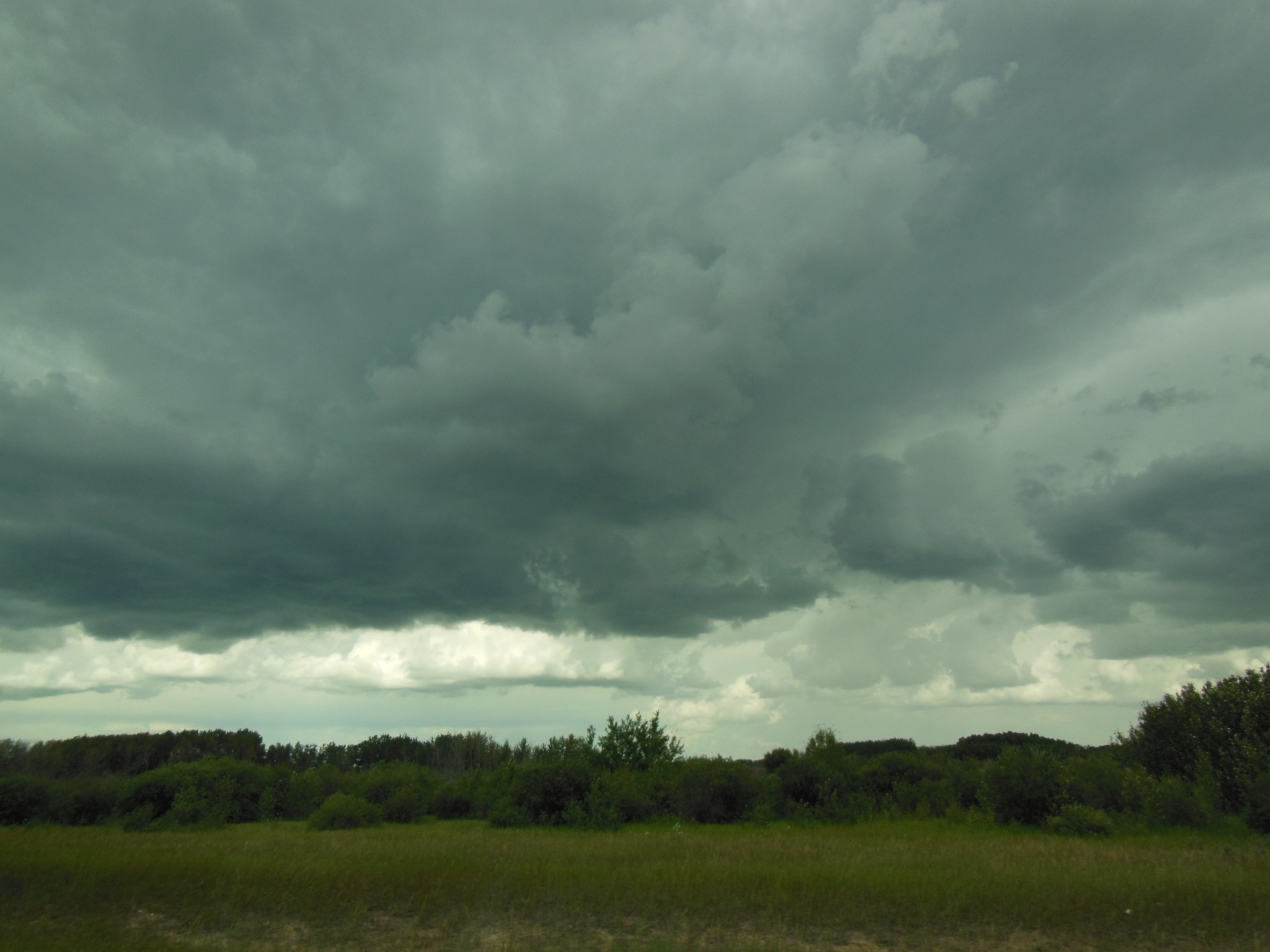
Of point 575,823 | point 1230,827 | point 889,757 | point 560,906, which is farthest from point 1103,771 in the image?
point 560,906

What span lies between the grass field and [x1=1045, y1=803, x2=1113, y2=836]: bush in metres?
6.64

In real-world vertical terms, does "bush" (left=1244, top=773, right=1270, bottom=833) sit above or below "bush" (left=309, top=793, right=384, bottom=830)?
above

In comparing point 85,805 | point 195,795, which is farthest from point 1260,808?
point 85,805

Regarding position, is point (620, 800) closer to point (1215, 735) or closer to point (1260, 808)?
point (1260, 808)

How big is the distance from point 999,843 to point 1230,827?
10.7m

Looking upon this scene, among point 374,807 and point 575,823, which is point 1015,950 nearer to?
point 575,823

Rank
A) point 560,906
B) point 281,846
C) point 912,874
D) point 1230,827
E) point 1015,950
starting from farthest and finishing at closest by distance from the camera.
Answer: point 1230,827, point 281,846, point 912,874, point 560,906, point 1015,950

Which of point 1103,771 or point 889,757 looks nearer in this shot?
point 1103,771

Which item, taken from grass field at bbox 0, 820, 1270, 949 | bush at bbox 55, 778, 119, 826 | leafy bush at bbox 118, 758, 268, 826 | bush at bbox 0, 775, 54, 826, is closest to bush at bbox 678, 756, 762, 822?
grass field at bbox 0, 820, 1270, 949

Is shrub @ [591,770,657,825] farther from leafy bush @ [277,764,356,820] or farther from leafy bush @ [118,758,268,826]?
leafy bush @ [118,758,268,826]

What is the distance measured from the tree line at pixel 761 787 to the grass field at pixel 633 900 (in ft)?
33.0

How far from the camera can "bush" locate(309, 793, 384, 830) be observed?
34562 millimetres

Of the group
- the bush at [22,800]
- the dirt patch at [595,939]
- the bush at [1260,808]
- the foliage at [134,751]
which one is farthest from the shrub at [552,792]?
the foliage at [134,751]

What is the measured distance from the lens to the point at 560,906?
591 inches
